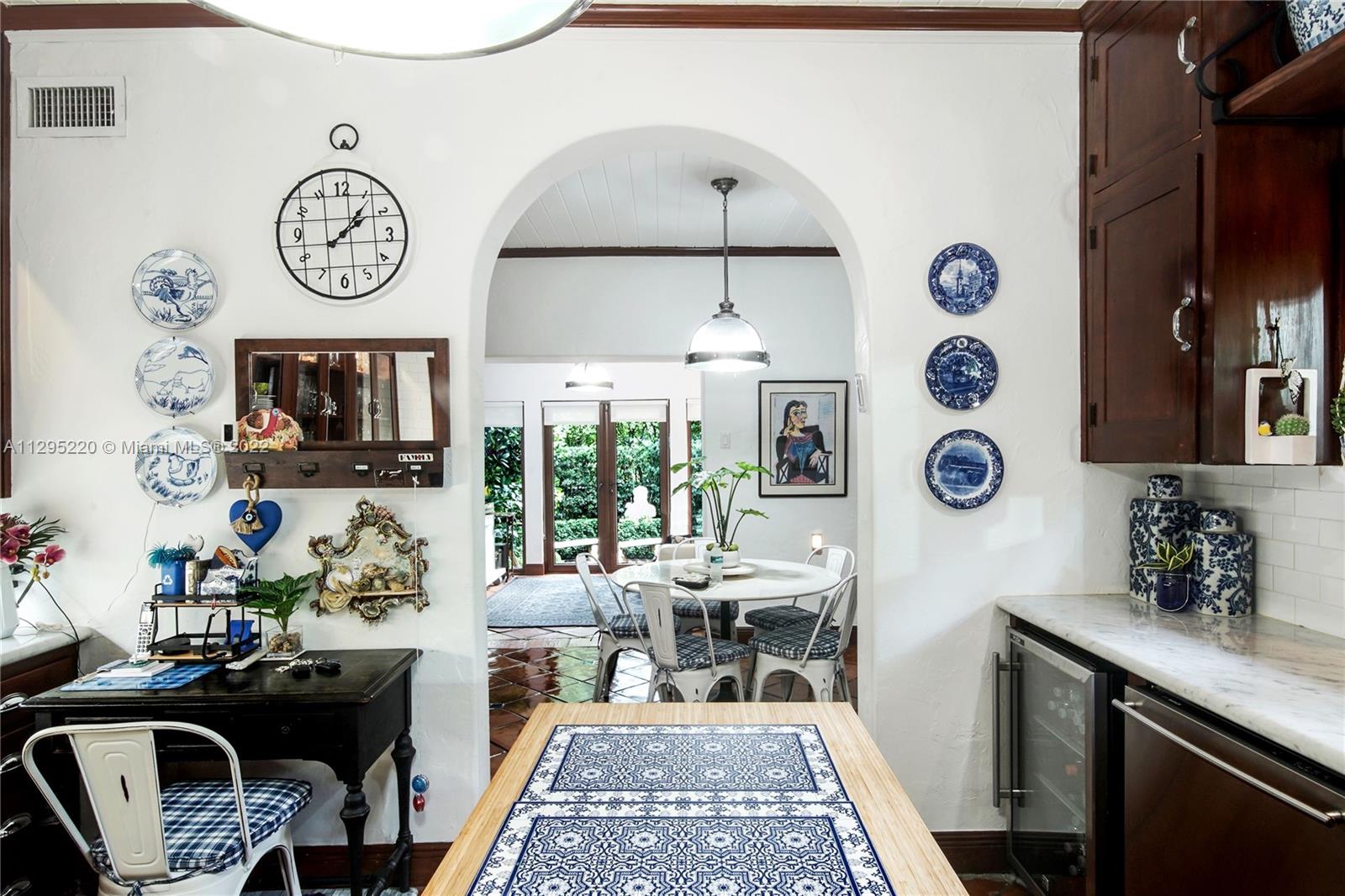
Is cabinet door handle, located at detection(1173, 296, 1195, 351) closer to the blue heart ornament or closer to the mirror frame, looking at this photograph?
the mirror frame

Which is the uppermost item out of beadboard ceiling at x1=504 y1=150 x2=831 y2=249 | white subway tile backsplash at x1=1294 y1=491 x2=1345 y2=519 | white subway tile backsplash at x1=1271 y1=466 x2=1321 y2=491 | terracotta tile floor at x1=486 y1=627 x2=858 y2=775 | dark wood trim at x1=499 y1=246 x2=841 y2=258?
beadboard ceiling at x1=504 y1=150 x2=831 y2=249

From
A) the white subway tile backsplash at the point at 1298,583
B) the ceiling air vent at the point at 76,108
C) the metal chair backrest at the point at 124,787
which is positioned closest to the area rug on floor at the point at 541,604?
the metal chair backrest at the point at 124,787

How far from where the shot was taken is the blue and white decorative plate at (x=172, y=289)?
2.33 metres

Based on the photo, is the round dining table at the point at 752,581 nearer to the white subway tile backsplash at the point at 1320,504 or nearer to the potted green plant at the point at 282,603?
the potted green plant at the point at 282,603

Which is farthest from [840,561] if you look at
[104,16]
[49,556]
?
[104,16]

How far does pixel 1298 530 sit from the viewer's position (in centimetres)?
195

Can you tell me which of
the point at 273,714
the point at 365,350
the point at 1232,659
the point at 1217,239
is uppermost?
the point at 1217,239

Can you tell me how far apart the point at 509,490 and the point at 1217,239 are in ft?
24.4

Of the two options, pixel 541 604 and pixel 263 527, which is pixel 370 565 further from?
pixel 541 604

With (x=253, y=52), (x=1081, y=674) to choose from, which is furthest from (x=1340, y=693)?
(x=253, y=52)

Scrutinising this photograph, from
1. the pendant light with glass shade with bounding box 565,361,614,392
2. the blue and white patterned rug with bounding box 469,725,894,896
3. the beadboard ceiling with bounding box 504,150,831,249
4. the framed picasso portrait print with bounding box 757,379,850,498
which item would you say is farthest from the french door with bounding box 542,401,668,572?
the blue and white patterned rug with bounding box 469,725,894,896

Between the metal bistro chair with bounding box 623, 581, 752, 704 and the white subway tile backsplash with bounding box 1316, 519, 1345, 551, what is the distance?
2.09 m

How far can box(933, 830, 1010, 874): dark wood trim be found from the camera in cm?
241

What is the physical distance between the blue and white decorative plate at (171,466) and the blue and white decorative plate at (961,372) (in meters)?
2.36
